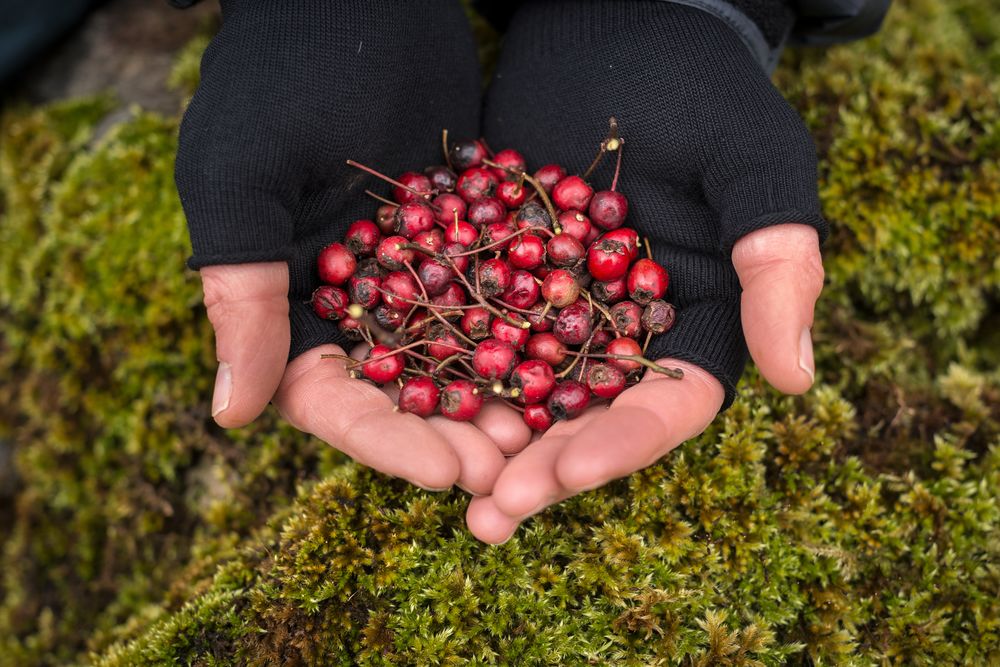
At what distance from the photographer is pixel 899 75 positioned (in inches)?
162

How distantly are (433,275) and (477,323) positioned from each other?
272mm

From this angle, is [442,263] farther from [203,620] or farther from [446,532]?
[203,620]

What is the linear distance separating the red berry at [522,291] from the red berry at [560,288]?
54 millimetres

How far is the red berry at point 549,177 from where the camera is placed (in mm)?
3195

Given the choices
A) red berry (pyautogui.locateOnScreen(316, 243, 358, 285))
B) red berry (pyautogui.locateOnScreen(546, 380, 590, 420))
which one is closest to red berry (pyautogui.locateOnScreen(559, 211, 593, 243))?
red berry (pyautogui.locateOnScreen(546, 380, 590, 420))

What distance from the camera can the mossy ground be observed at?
8.98ft

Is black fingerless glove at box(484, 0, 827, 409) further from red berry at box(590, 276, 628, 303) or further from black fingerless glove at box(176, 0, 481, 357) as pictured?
black fingerless glove at box(176, 0, 481, 357)

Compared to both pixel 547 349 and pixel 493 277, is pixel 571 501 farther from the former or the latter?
pixel 493 277

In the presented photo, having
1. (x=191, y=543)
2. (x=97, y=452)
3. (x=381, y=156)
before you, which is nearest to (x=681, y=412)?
(x=381, y=156)

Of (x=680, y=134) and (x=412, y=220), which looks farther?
(x=412, y=220)

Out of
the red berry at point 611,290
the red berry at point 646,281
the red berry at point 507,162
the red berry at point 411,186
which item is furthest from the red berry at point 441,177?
the red berry at point 646,281

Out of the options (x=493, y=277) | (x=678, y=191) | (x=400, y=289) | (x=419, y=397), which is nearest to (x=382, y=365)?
(x=419, y=397)

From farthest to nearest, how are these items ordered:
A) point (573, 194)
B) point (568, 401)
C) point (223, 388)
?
1. point (573, 194)
2. point (568, 401)
3. point (223, 388)

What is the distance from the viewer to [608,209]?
304 cm
